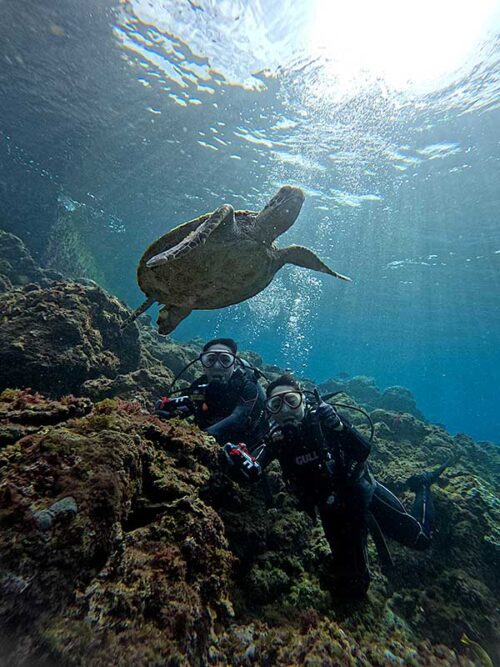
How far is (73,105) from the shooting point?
15922 mm

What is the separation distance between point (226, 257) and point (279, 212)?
113cm

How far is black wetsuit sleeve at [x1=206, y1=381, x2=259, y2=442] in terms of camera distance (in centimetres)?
436

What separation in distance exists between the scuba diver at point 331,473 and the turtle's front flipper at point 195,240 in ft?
7.69

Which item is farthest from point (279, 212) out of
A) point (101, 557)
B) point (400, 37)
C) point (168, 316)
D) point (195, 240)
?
point (400, 37)

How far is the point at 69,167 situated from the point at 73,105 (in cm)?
668

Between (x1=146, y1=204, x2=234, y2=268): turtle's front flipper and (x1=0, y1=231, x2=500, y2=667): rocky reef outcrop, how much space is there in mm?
1795

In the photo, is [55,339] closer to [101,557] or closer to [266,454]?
[266,454]

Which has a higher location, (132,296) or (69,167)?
(132,296)

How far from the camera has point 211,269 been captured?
489cm

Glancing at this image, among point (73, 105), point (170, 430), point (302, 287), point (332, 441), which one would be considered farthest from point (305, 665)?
point (302, 287)

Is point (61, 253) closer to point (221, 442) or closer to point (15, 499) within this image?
point (221, 442)

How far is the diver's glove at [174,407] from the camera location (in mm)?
4691

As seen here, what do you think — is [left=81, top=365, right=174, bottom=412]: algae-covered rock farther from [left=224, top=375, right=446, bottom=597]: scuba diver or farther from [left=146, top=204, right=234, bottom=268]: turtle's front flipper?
[left=146, top=204, right=234, bottom=268]: turtle's front flipper

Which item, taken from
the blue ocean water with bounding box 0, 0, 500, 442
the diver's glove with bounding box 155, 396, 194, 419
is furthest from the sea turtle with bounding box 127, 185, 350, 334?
the blue ocean water with bounding box 0, 0, 500, 442
